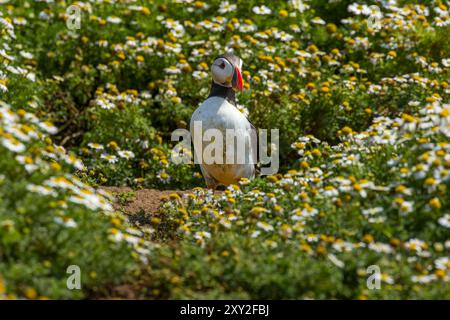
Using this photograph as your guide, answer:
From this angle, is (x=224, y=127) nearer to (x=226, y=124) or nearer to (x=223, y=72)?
(x=226, y=124)

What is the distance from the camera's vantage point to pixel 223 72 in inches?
312

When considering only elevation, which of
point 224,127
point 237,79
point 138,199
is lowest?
point 138,199

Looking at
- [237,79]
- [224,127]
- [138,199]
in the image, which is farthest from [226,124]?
[138,199]

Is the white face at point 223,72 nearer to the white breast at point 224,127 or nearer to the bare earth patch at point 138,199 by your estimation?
the white breast at point 224,127

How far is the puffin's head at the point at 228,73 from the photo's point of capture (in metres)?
7.88

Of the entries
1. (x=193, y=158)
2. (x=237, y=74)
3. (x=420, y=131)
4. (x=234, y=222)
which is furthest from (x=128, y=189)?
(x=420, y=131)

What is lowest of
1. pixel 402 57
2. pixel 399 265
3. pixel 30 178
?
pixel 399 265

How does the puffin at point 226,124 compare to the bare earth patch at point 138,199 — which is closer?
the puffin at point 226,124

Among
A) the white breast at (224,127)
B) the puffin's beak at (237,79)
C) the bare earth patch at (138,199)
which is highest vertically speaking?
the puffin's beak at (237,79)

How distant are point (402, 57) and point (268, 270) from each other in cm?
565

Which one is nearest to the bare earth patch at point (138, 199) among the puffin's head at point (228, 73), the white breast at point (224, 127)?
the white breast at point (224, 127)

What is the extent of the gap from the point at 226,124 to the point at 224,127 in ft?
0.10
